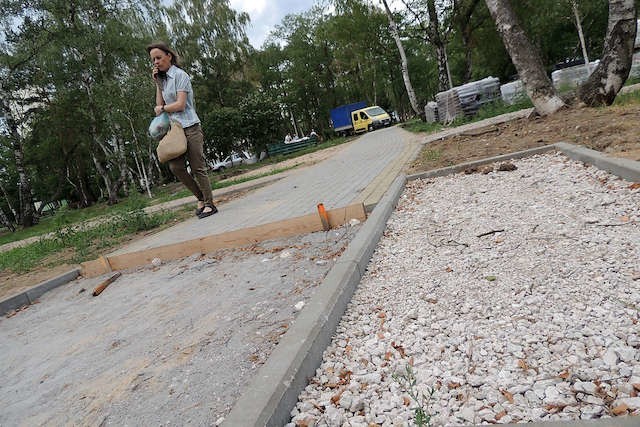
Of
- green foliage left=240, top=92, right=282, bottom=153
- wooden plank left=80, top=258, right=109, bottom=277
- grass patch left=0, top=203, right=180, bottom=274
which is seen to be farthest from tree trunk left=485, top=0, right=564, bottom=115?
green foliage left=240, top=92, right=282, bottom=153

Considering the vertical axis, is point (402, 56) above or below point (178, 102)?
above

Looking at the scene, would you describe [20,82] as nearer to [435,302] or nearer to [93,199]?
[93,199]

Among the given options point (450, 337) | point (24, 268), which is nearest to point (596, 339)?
point (450, 337)

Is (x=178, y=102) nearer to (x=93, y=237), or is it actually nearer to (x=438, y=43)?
(x=93, y=237)

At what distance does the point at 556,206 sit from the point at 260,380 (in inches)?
100

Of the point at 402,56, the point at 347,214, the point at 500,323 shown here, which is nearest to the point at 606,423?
the point at 500,323

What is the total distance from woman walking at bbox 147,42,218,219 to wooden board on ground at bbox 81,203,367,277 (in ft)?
4.68

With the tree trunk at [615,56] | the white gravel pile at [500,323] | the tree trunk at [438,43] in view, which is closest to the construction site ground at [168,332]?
the white gravel pile at [500,323]

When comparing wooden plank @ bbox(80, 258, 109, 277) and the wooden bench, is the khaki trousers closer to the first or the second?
wooden plank @ bbox(80, 258, 109, 277)

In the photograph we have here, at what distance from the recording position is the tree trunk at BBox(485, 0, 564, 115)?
278 inches

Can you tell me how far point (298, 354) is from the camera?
161 centimetres

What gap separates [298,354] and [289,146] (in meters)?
30.6

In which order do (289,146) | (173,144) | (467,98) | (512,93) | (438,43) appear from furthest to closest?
(289,146)
(438,43)
(512,93)
(467,98)
(173,144)

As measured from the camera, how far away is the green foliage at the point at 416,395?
1.24m
